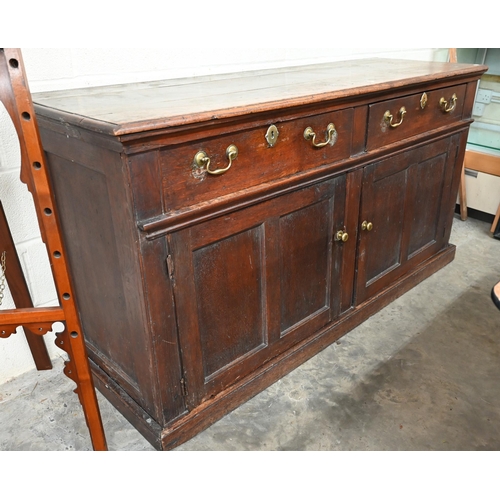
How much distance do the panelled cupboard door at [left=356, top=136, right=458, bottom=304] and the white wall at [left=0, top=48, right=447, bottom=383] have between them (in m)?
0.79

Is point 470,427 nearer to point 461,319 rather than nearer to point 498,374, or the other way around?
point 498,374

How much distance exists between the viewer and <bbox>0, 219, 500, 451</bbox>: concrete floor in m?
1.59

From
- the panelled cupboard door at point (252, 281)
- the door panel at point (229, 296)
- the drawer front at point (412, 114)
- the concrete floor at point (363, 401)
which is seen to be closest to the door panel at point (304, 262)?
the panelled cupboard door at point (252, 281)

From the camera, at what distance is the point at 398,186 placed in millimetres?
2066

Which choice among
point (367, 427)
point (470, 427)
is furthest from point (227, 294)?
point (470, 427)

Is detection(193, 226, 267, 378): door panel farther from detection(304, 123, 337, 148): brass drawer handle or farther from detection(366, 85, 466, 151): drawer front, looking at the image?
detection(366, 85, 466, 151): drawer front

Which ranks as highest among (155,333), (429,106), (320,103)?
(320,103)

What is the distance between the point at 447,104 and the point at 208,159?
1.33 meters

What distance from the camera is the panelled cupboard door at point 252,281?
4.70 feet

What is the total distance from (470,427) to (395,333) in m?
0.54

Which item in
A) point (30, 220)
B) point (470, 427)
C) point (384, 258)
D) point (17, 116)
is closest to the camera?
point (17, 116)

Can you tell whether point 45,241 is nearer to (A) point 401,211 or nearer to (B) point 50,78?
(B) point 50,78

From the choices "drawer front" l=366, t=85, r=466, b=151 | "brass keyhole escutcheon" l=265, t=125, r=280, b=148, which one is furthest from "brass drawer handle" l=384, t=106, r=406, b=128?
"brass keyhole escutcheon" l=265, t=125, r=280, b=148

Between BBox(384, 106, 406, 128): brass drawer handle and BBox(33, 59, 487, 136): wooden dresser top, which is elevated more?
BBox(33, 59, 487, 136): wooden dresser top
